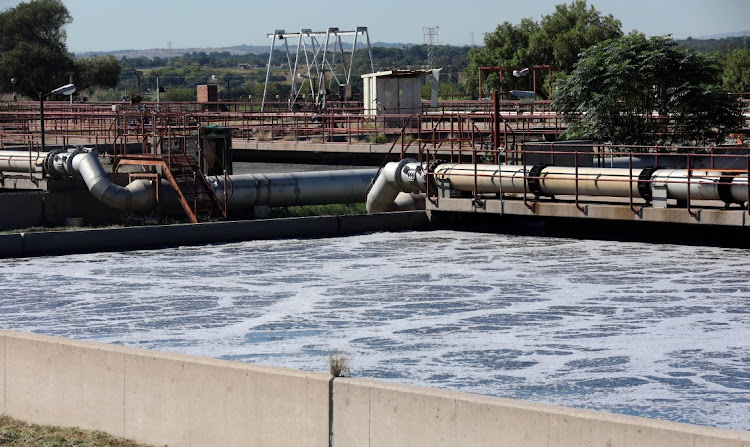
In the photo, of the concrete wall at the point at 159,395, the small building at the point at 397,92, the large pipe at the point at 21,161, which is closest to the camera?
the concrete wall at the point at 159,395

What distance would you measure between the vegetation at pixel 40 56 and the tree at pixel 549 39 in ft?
93.2

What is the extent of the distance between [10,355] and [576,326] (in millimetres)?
8627

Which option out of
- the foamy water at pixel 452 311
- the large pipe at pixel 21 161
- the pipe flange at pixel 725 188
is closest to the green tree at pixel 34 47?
the large pipe at pixel 21 161

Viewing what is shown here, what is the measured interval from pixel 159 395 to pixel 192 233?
16.5 metres

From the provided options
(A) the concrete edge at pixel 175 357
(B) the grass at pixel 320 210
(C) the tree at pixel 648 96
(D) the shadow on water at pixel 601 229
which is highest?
(C) the tree at pixel 648 96

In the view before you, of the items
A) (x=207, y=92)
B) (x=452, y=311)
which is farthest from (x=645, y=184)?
(x=207, y=92)

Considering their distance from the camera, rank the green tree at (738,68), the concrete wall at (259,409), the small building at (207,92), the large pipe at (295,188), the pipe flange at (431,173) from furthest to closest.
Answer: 1. the green tree at (738,68)
2. the small building at (207,92)
3. the large pipe at (295,188)
4. the pipe flange at (431,173)
5. the concrete wall at (259,409)

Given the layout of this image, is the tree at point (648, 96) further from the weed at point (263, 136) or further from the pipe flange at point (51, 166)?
the pipe flange at point (51, 166)

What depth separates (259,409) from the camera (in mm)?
9117

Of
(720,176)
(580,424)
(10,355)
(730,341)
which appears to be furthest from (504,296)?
(580,424)

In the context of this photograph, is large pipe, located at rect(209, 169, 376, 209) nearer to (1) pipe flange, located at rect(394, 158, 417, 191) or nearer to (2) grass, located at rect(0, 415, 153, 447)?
(1) pipe flange, located at rect(394, 158, 417, 191)

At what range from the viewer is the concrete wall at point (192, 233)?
78.9 feet

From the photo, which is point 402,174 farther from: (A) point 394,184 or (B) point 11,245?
(B) point 11,245

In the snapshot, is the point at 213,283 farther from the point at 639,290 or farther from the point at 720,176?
the point at 720,176
